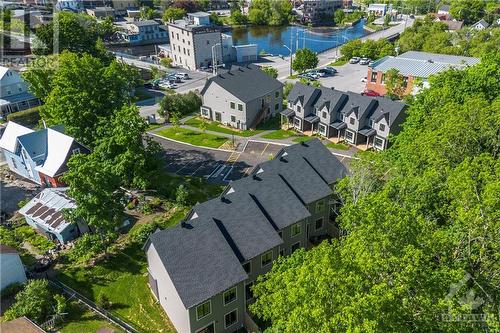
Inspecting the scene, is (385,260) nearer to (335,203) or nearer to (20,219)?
(335,203)

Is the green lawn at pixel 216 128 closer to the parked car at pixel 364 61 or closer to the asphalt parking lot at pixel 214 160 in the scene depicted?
the asphalt parking lot at pixel 214 160

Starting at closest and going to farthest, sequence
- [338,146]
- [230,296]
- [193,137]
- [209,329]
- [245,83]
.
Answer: [230,296]
[209,329]
[338,146]
[193,137]
[245,83]

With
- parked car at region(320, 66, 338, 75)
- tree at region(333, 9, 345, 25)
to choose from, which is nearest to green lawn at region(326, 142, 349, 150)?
parked car at region(320, 66, 338, 75)

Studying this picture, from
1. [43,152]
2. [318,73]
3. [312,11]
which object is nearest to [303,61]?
[318,73]

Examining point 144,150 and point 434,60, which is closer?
point 144,150

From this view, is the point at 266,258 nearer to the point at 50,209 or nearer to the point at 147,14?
the point at 50,209

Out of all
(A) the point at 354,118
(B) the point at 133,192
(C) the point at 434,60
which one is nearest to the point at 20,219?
(B) the point at 133,192

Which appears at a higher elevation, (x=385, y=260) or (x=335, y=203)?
(x=385, y=260)
